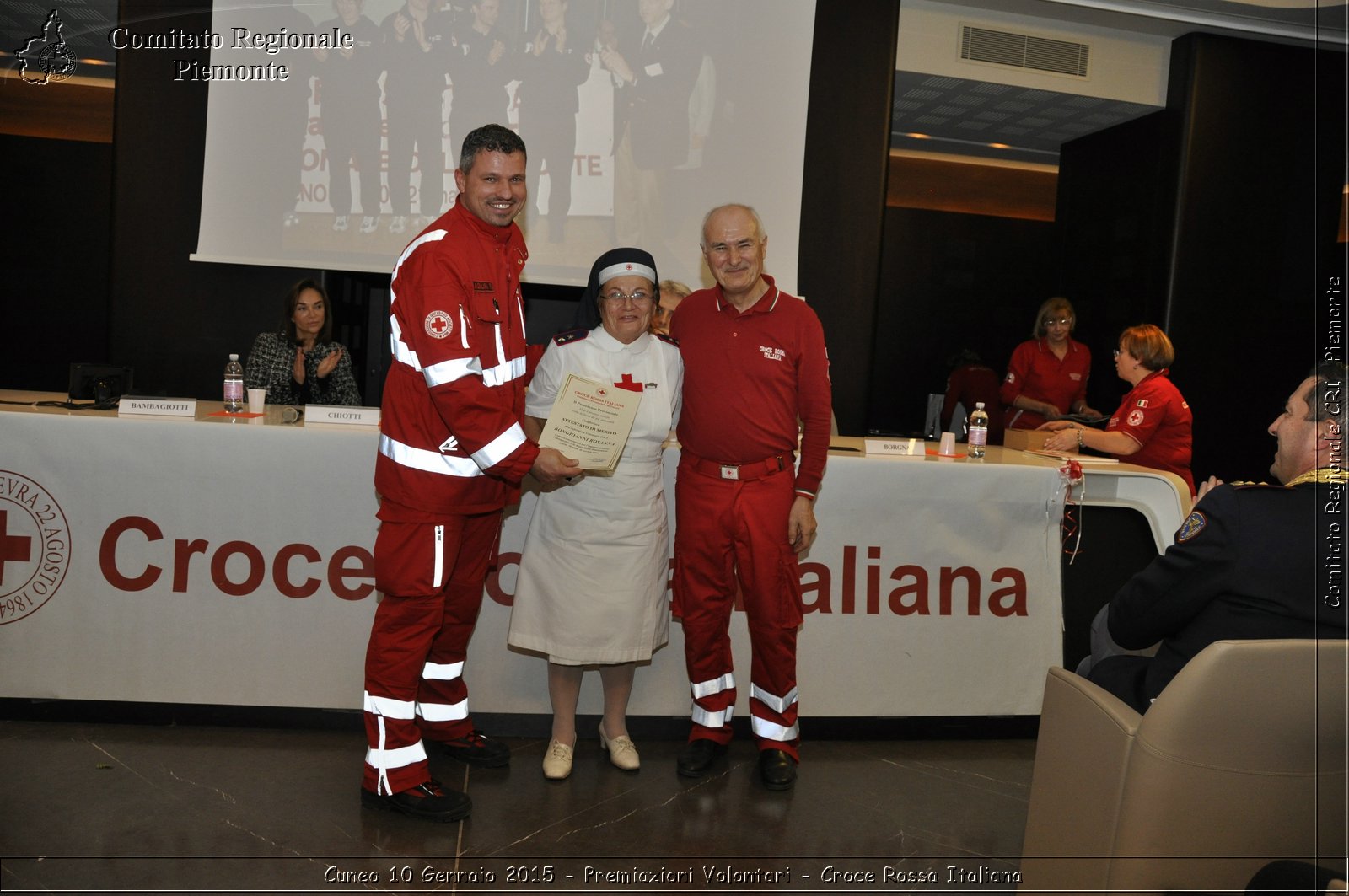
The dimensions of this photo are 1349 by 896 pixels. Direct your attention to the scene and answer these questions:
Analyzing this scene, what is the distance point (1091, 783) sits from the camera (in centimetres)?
192

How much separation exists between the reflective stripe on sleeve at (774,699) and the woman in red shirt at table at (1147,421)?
64.5 inches

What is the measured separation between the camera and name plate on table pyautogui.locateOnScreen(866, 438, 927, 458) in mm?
3568

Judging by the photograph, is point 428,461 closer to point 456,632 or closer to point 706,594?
point 456,632

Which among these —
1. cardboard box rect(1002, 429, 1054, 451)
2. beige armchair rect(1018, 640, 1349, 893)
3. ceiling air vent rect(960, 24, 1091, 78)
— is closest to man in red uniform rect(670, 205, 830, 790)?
beige armchair rect(1018, 640, 1349, 893)

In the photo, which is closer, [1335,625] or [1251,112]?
[1335,625]

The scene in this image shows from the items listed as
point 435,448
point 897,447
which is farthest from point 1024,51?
point 435,448

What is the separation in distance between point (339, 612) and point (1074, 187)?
7685mm

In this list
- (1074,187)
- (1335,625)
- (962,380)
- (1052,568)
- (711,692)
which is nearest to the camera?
(1335,625)

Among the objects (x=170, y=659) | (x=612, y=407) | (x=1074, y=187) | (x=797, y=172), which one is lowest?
(x=170, y=659)

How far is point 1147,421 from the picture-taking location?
4.13 metres

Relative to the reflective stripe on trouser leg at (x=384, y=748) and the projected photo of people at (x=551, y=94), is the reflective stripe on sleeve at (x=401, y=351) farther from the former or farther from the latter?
the projected photo of people at (x=551, y=94)

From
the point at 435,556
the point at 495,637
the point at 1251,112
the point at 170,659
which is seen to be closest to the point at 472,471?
the point at 435,556

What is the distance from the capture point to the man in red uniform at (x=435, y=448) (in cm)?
259

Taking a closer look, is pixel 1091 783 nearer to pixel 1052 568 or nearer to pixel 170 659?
pixel 1052 568
